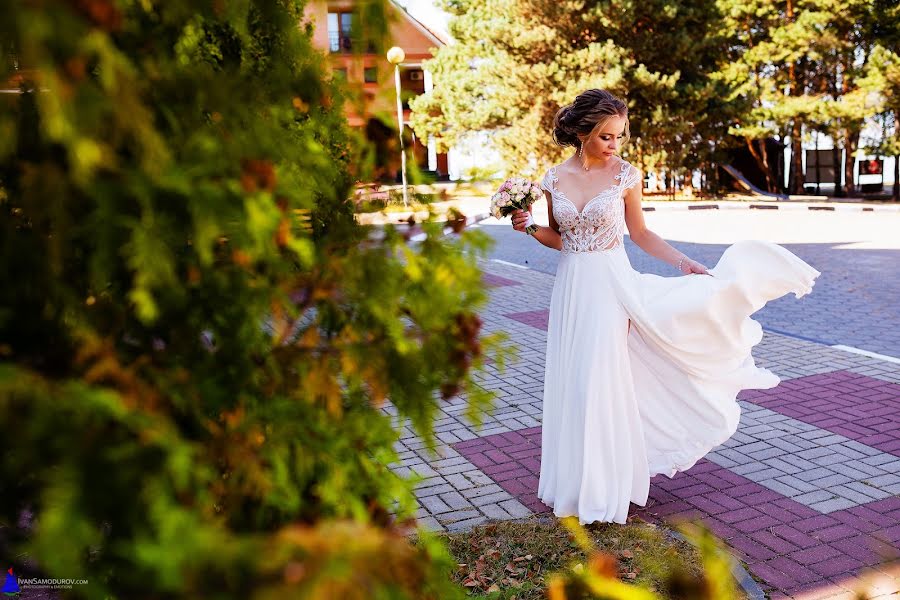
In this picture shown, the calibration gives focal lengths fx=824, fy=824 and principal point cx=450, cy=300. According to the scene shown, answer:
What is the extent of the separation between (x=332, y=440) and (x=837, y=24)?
30.9 m

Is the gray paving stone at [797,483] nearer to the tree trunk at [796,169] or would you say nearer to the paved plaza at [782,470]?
the paved plaza at [782,470]

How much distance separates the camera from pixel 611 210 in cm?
472

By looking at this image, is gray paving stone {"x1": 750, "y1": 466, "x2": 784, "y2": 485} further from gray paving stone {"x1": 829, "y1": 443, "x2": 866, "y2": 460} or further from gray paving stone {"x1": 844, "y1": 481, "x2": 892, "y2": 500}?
gray paving stone {"x1": 829, "y1": 443, "x2": 866, "y2": 460}

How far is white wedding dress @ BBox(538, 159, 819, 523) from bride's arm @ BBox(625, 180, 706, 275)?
0.26ft

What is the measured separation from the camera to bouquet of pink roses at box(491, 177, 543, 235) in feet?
16.0

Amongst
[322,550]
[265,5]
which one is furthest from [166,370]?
[265,5]

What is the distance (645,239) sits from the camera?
514 centimetres

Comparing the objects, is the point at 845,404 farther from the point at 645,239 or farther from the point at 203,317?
the point at 203,317

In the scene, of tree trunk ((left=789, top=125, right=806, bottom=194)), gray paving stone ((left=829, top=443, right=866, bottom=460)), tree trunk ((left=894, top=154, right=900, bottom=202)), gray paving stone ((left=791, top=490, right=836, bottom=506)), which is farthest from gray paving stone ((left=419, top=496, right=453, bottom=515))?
tree trunk ((left=789, top=125, right=806, bottom=194))

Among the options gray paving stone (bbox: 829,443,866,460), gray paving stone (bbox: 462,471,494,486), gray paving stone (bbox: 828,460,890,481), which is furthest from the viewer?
gray paving stone (bbox: 829,443,866,460)

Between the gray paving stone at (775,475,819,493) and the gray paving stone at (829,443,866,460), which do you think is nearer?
the gray paving stone at (775,475,819,493)

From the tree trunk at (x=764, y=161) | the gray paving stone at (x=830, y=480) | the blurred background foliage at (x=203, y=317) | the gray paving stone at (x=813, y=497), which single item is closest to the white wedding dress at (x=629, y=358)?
the gray paving stone at (x=813, y=497)

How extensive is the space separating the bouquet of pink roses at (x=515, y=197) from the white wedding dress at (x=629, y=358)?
13cm

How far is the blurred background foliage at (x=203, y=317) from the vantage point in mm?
1085
